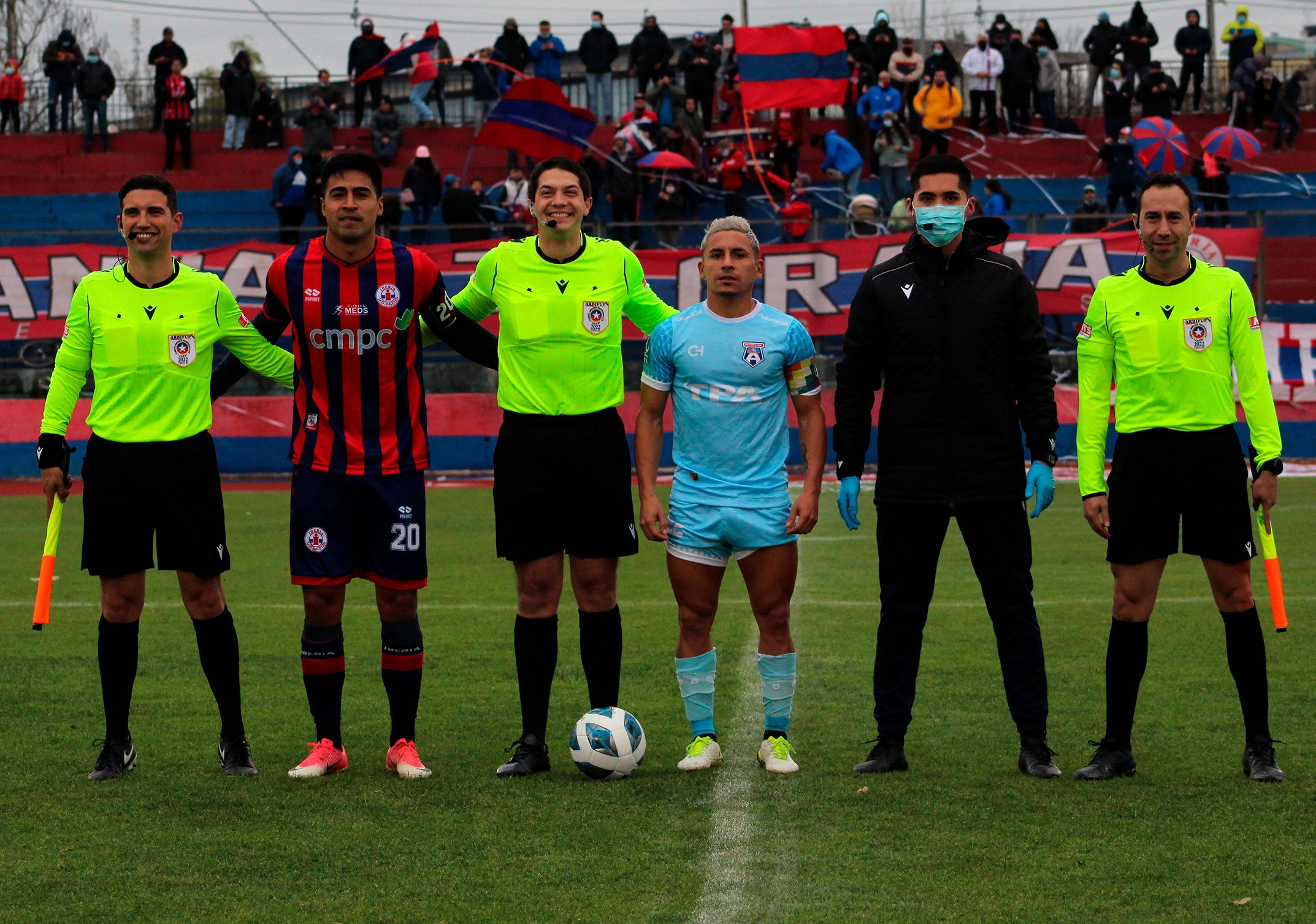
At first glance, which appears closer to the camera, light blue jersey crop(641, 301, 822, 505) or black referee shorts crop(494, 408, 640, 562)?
light blue jersey crop(641, 301, 822, 505)

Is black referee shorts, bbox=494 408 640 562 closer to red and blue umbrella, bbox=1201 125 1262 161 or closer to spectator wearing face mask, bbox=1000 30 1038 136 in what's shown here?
red and blue umbrella, bbox=1201 125 1262 161

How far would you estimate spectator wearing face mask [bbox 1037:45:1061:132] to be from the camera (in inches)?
1111

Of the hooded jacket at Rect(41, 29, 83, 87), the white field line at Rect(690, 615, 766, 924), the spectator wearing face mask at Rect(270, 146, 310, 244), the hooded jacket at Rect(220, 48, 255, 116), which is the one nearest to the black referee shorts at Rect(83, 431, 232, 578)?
the white field line at Rect(690, 615, 766, 924)

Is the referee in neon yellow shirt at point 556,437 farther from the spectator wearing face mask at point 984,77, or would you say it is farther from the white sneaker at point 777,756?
the spectator wearing face mask at point 984,77

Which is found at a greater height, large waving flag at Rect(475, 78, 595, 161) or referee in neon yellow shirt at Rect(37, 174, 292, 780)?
→ large waving flag at Rect(475, 78, 595, 161)

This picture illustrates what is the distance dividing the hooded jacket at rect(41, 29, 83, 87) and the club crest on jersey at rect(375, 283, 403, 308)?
86.0ft

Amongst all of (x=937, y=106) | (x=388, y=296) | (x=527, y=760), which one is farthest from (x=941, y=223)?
Result: (x=937, y=106)

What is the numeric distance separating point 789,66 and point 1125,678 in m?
20.1

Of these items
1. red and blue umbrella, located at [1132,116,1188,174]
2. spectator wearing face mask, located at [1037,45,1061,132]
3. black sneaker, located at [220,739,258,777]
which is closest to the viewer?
black sneaker, located at [220,739,258,777]

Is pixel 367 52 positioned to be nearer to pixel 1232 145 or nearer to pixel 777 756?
pixel 1232 145

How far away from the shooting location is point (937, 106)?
24.8 metres

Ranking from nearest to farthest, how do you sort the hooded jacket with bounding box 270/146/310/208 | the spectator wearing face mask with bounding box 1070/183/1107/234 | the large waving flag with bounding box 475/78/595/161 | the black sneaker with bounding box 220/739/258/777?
the black sneaker with bounding box 220/739/258/777
the spectator wearing face mask with bounding box 1070/183/1107/234
the hooded jacket with bounding box 270/146/310/208
the large waving flag with bounding box 475/78/595/161

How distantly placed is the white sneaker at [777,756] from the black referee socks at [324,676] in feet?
5.20

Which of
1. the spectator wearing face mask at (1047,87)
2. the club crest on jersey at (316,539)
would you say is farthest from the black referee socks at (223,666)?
the spectator wearing face mask at (1047,87)
